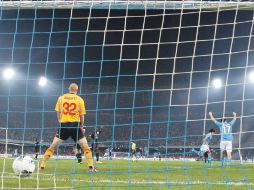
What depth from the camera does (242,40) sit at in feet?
92.3

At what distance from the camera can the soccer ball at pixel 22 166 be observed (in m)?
8.83

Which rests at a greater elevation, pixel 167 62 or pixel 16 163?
pixel 167 62

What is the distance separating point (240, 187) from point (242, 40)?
21181 millimetres

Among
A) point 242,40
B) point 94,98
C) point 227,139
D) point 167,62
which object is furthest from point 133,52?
point 227,139

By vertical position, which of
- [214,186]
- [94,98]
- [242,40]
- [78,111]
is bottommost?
[214,186]

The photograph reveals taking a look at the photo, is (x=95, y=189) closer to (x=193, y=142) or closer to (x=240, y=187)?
(x=240, y=187)

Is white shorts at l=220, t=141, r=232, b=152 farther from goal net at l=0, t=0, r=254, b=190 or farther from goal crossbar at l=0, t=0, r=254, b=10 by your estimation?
goal net at l=0, t=0, r=254, b=190

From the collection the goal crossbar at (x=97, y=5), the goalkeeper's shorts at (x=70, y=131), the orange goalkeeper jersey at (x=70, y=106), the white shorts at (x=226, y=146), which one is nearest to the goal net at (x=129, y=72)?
the white shorts at (x=226, y=146)

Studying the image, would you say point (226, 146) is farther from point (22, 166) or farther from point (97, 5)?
point (22, 166)

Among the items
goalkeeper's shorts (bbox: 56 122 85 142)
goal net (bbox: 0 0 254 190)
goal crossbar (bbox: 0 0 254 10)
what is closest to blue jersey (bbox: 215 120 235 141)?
goal crossbar (bbox: 0 0 254 10)

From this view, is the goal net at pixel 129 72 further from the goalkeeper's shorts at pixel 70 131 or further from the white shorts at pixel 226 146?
the goalkeeper's shorts at pixel 70 131

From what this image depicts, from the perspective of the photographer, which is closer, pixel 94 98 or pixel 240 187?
pixel 240 187

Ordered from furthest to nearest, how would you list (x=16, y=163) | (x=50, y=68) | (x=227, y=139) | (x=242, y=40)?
(x=50, y=68), (x=242, y=40), (x=227, y=139), (x=16, y=163)

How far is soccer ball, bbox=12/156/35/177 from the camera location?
8828 millimetres
